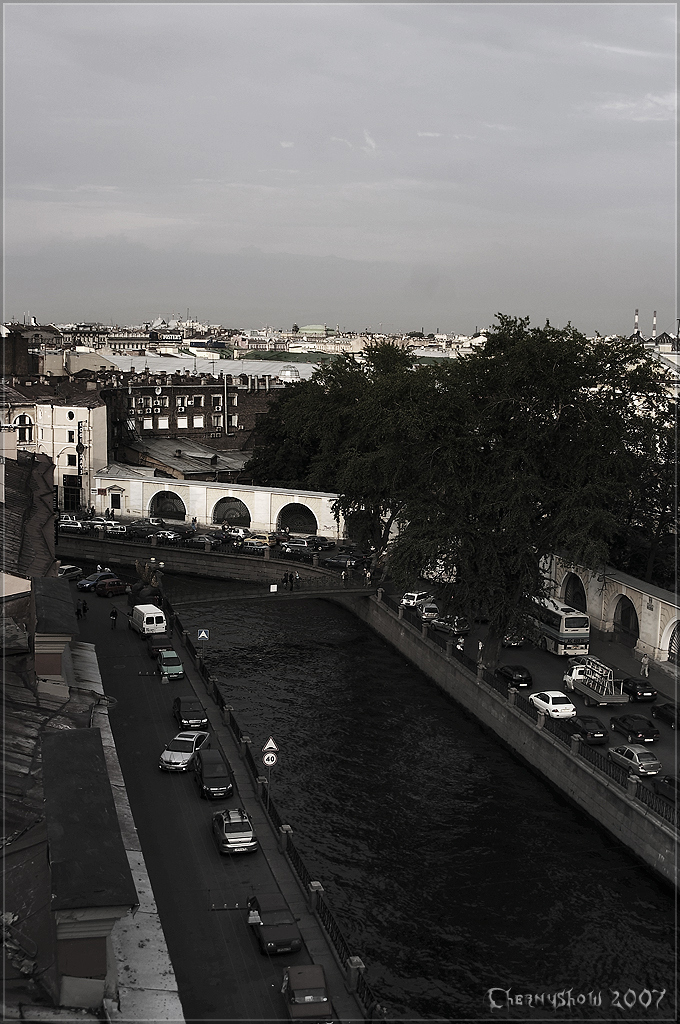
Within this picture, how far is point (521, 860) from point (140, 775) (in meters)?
10.6

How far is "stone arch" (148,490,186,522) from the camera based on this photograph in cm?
6694

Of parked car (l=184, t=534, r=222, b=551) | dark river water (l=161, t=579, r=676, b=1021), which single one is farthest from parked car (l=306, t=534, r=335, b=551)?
dark river water (l=161, t=579, r=676, b=1021)

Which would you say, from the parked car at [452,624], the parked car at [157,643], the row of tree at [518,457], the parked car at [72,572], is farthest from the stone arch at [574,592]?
the parked car at [72,572]

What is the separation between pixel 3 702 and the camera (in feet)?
53.5

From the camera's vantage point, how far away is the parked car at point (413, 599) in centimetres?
4809

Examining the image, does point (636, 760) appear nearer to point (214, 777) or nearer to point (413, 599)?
point (214, 777)

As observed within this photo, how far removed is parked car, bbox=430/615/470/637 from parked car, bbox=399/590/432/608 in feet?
10.1

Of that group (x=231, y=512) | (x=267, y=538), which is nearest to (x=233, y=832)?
(x=267, y=538)

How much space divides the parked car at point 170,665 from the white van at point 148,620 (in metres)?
4.03

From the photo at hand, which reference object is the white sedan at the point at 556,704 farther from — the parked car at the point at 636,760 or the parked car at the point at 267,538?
the parked car at the point at 267,538

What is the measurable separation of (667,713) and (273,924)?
59.0 feet

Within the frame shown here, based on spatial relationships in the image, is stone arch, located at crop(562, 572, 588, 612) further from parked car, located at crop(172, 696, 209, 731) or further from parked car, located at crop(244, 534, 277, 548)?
parked car, located at crop(172, 696, 209, 731)

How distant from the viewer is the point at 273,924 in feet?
64.2

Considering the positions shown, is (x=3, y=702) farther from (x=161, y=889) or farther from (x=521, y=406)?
(x=521, y=406)
